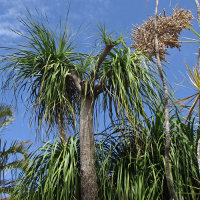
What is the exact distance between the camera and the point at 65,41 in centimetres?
298

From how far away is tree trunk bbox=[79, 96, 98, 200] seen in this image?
7.96 ft

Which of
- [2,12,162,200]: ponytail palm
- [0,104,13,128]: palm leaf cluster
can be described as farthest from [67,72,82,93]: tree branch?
[0,104,13,128]: palm leaf cluster

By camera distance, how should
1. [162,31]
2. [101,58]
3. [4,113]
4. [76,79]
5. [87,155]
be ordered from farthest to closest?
[4,113]
[162,31]
[76,79]
[101,58]
[87,155]

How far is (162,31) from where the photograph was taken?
10.3ft

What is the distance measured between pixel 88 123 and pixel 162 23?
1275 mm

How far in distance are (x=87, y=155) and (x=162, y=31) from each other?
1.48m

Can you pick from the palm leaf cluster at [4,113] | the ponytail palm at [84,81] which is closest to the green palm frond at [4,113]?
the palm leaf cluster at [4,113]

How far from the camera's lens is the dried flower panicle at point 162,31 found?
3.07 meters

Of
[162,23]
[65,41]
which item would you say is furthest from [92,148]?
[162,23]

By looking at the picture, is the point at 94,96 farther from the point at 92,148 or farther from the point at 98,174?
the point at 98,174

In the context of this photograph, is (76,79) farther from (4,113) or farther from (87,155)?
(4,113)

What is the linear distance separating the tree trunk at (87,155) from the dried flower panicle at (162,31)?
33.5 inches

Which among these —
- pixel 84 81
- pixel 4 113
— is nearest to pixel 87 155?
pixel 84 81

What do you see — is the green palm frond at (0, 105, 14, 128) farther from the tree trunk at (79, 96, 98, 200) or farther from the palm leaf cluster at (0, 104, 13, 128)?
the tree trunk at (79, 96, 98, 200)
